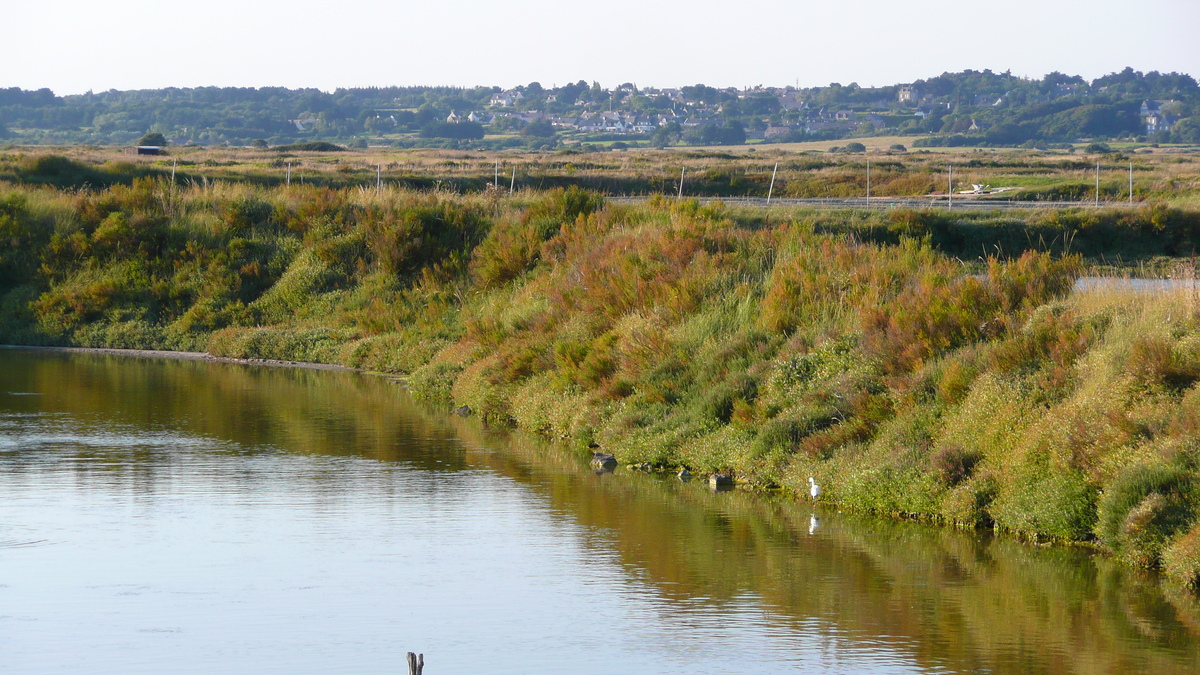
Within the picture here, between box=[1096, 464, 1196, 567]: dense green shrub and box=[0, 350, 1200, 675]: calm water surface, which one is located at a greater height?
box=[1096, 464, 1196, 567]: dense green shrub

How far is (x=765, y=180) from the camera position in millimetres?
61000

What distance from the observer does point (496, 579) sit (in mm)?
12336

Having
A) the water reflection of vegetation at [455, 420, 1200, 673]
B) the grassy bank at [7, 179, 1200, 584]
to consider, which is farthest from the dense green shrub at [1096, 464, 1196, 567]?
the water reflection of vegetation at [455, 420, 1200, 673]

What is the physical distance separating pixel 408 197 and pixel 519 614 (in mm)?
26729

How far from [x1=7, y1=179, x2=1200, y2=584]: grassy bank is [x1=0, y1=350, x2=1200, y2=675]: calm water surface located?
0.81 m

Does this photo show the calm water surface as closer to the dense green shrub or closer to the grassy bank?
the dense green shrub

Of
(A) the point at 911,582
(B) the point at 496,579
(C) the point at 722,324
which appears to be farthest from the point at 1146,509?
(C) the point at 722,324

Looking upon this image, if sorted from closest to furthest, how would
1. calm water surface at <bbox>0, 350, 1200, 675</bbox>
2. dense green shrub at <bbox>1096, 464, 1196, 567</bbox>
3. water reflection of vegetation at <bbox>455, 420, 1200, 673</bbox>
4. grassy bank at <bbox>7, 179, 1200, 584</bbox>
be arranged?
calm water surface at <bbox>0, 350, 1200, 675</bbox>
water reflection of vegetation at <bbox>455, 420, 1200, 673</bbox>
dense green shrub at <bbox>1096, 464, 1196, 567</bbox>
grassy bank at <bbox>7, 179, 1200, 584</bbox>

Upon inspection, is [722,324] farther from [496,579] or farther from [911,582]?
[496,579]

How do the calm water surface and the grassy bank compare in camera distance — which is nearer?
the calm water surface

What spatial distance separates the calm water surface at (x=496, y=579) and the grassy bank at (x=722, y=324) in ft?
2.66

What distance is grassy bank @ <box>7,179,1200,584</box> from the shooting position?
13711mm

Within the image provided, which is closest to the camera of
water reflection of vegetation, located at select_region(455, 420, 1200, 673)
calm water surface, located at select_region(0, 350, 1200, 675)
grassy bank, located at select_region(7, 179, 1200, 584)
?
calm water surface, located at select_region(0, 350, 1200, 675)

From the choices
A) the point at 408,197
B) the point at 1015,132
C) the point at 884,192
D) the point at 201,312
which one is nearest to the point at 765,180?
the point at 884,192
